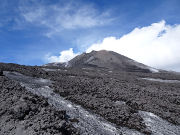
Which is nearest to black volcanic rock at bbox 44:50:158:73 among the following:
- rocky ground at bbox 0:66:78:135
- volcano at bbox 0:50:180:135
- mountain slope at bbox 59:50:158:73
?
mountain slope at bbox 59:50:158:73

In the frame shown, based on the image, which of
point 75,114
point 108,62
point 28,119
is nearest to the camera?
point 28,119

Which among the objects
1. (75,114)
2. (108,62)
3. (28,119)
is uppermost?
(108,62)

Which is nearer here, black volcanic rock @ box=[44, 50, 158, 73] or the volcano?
the volcano

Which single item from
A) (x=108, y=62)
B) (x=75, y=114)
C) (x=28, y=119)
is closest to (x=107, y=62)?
(x=108, y=62)

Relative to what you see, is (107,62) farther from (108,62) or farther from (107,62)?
(108,62)

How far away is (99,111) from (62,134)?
6.25m

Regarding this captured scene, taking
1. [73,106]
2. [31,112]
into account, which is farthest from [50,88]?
[31,112]

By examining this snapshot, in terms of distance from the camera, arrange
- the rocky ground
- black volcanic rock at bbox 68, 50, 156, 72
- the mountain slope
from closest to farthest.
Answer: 1. the rocky ground
2. the mountain slope
3. black volcanic rock at bbox 68, 50, 156, 72

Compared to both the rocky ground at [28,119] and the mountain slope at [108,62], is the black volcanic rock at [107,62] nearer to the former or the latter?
the mountain slope at [108,62]

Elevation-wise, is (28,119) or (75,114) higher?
(28,119)

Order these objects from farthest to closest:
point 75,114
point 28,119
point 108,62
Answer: point 108,62 → point 75,114 → point 28,119

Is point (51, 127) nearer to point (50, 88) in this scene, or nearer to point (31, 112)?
point (31, 112)

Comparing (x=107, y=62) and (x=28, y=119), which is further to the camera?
(x=107, y=62)

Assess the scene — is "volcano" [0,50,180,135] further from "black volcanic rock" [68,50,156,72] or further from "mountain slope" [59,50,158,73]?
"black volcanic rock" [68,50,156,72]
